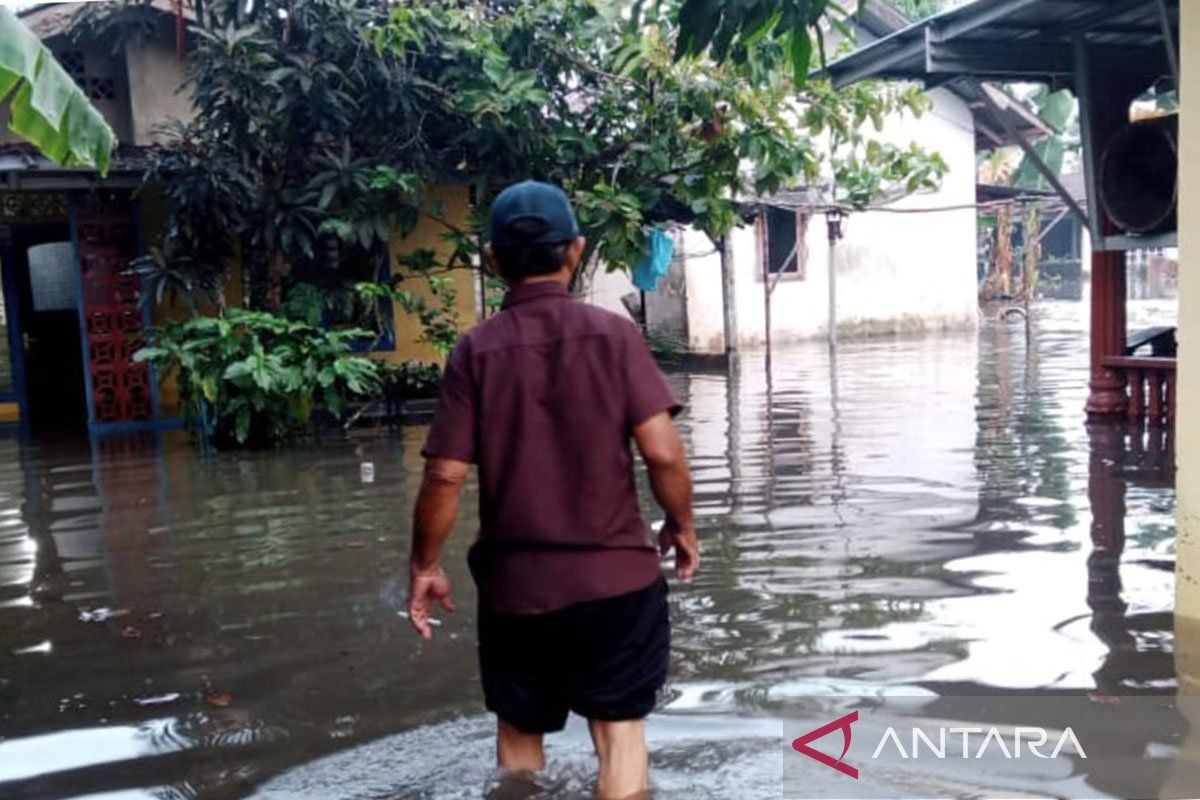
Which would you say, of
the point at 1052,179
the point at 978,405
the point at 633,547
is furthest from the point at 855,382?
the point at 633,547

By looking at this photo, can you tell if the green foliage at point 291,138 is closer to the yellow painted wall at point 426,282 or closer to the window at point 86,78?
the yellow painted wall at point 426,282

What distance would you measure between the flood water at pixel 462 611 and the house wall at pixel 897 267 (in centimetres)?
1282

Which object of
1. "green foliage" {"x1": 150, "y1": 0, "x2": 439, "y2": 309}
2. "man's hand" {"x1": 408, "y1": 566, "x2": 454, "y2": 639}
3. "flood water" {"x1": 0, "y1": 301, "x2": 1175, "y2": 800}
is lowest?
"flood water" {"x1": 0, "y1": 301, "x2": 1175, "y2": 800}

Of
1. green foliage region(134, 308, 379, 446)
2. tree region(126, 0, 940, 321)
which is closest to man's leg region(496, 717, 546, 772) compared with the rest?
Result: green foliage region(134, 308, 379, 446)

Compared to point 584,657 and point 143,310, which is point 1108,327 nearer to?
point 584,657

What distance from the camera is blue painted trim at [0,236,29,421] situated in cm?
1439

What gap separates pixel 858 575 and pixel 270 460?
6.14 m

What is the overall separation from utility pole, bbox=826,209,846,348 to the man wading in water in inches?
591

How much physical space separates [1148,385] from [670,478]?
7.90m

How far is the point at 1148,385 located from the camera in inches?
381

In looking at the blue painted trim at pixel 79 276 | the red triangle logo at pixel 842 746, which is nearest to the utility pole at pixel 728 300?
the blue painted trim at pixel 79 276

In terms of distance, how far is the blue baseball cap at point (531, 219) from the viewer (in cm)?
295

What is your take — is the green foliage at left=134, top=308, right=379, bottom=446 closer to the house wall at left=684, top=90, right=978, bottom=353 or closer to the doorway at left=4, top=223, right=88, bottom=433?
the doorway at left=4, top=223, right=88, bottom=433

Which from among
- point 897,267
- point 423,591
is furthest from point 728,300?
point 423,591
